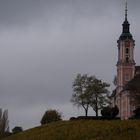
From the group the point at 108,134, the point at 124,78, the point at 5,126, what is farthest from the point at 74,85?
the point at 124,78

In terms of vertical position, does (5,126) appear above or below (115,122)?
above

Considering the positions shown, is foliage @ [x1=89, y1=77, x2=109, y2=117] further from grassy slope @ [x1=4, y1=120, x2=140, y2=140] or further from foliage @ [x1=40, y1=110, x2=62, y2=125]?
grassy slope @ [x1=4, y1=120, x2=140, y2=140]

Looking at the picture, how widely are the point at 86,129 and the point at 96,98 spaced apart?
127 feet

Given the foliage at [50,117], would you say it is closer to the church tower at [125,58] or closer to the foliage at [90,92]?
the foliage at [90,92]

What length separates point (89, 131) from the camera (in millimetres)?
69375

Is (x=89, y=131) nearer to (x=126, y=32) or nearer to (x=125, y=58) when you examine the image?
(x=125, y=58)

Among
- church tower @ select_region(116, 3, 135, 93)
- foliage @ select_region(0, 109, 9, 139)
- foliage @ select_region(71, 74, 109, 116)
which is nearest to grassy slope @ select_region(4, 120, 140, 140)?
foliage @ select_region(71, 74, 109, 116)

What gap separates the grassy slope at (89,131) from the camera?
65.4 metres

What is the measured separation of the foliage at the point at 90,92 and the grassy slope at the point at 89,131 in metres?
28.1

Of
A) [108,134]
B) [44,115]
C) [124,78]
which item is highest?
[124,78]

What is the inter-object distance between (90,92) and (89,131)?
3869cm

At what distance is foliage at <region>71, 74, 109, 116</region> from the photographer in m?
108

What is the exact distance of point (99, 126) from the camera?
71125 mm

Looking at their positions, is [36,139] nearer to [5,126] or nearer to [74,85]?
[74,85]
